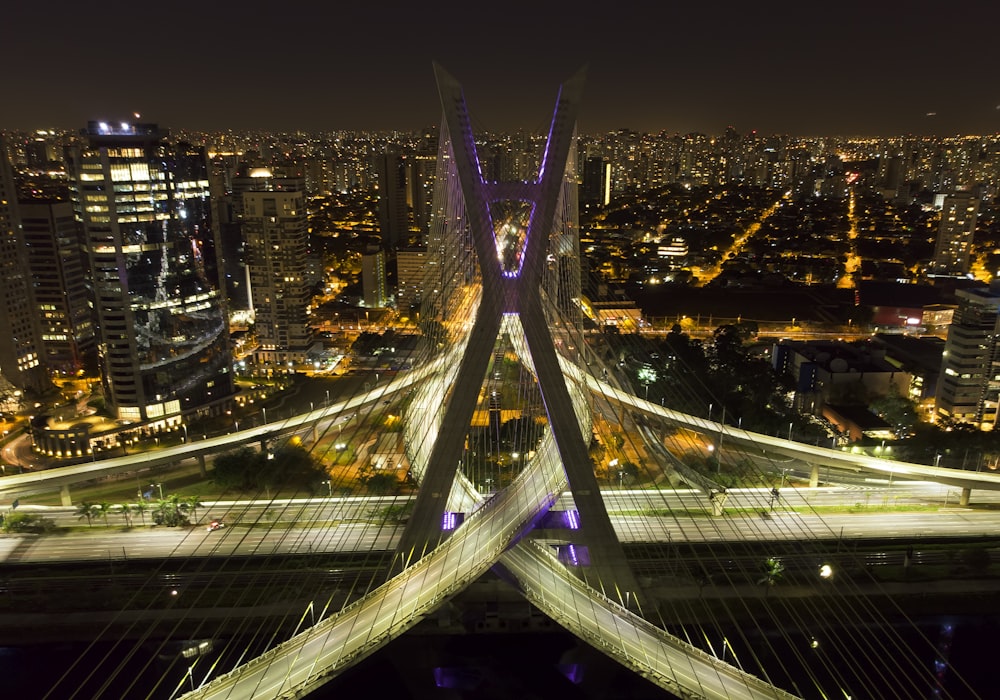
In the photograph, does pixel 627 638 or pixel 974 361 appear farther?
pixel 974 361

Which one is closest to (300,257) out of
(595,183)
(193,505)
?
(193,505)

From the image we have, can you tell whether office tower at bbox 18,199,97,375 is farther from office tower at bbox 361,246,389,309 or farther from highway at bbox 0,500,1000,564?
highway at bbox 0,500,1000,564

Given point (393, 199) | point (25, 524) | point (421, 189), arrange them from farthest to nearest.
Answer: point (393, 199) < point (421, 189) < point (25, 524)

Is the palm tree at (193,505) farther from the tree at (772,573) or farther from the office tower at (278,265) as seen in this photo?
the tree at (772,573)

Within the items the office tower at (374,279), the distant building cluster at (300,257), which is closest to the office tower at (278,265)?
the distant building cluster at (300,257)

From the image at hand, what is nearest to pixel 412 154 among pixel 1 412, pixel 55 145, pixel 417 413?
pixel 55 145

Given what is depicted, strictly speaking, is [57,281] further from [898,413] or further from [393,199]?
[898,413]
